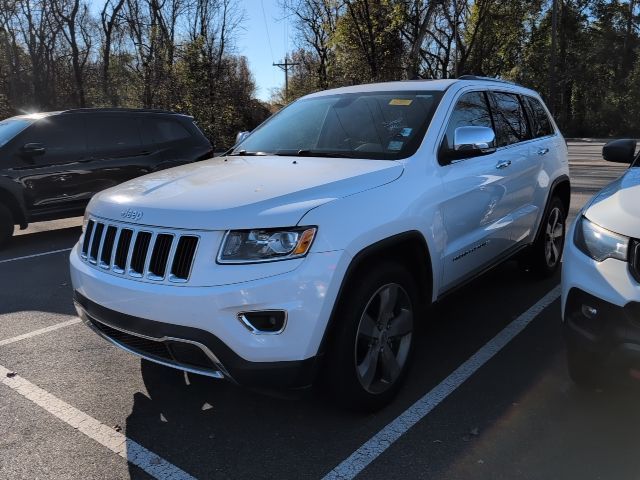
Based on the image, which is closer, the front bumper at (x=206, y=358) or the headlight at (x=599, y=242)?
the front bumper at (x=206, y=358)

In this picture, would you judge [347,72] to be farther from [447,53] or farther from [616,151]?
[616,151]

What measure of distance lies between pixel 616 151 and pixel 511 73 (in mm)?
42155

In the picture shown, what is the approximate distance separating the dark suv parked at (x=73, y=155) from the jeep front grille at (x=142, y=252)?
17.0 ft

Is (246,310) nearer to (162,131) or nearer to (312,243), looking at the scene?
(312,243)

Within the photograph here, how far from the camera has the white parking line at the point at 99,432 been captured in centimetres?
265

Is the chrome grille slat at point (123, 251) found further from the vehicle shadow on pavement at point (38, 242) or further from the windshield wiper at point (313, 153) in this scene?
the vehicle shadow on pavement at point (38, 242)

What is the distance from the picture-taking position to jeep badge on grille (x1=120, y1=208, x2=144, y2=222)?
9.25 ft

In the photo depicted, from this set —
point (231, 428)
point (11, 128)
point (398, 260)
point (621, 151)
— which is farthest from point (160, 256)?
point (11, 128)

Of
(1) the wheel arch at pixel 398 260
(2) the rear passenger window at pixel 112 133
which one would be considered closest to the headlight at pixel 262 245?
(1) the wheel arch at pixel 398 260

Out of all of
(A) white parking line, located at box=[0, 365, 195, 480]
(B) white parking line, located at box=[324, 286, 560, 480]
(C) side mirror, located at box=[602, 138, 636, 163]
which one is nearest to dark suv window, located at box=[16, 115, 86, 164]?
(A) white parking line, located at box=[0, 365, 195, 480]

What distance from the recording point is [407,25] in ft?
87.8

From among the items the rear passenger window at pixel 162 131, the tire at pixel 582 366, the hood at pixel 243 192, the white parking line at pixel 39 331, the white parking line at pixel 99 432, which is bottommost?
the white parking line at pixel 99 432

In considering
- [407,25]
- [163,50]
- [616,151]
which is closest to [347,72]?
[407,25]

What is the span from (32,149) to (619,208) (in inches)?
281
